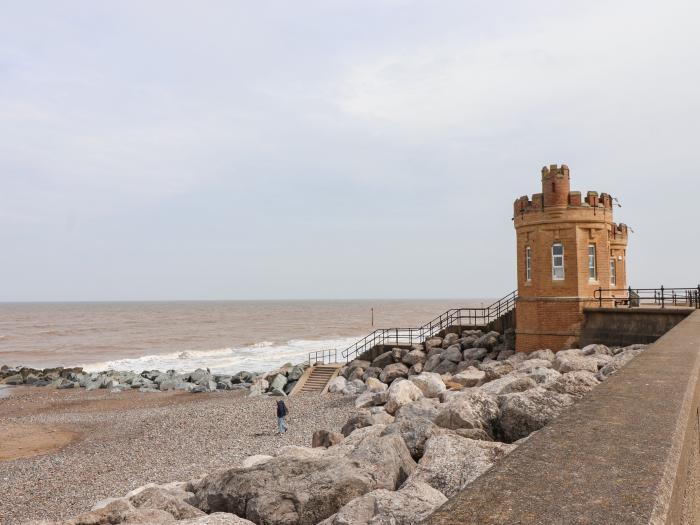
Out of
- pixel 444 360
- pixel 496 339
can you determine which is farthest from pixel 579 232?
pixel 444 360

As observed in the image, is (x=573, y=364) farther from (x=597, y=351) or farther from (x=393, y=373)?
(x=393, y=373)

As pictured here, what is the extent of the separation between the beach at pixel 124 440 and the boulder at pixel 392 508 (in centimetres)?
876

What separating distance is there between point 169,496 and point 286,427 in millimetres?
11483

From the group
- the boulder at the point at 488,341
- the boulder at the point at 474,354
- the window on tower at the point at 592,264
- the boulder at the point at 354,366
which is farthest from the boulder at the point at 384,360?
the window on tower at the point at 592,264

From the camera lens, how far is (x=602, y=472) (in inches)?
99.5

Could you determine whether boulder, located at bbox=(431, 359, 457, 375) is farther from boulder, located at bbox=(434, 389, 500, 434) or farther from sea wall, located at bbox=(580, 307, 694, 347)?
boulder, located at bbox=(434, 389, 500, 434)

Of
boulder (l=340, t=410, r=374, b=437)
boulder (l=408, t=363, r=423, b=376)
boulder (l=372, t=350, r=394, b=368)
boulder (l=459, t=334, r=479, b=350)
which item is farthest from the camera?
boulder (l=372, t=350, r=394, b=368)

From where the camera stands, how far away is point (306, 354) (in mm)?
43156

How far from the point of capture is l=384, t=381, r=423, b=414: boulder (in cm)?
1366

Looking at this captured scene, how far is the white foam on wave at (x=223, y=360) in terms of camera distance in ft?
125

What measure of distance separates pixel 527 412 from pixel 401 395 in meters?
7.24

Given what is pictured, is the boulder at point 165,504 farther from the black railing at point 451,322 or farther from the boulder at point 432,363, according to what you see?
the boulder at point 432,363

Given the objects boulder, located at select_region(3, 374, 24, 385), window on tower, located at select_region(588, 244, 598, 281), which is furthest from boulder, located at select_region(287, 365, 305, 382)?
boulder, located at select_region(3, 374, 24, 385)

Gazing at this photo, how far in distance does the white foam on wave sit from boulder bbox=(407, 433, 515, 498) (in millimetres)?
30883
